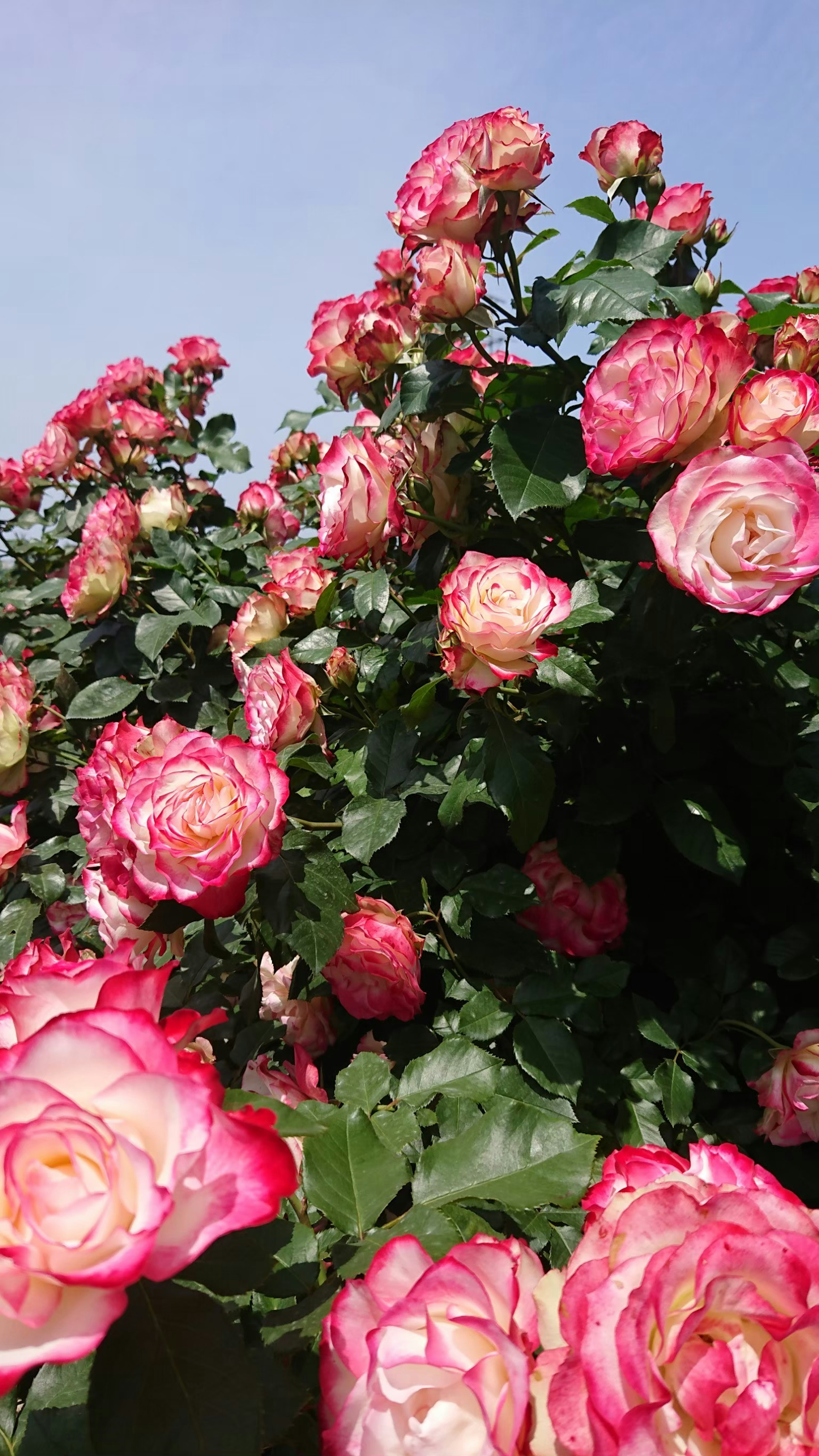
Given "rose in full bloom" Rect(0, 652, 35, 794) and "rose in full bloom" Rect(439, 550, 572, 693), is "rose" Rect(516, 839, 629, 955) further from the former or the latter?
"rose in full bloom" Rect(0, 652, 35, 794)

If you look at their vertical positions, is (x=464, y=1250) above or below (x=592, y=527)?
below

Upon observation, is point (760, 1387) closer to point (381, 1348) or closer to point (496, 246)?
point (381, 1348)

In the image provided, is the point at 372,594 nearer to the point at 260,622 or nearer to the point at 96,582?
the point at 260,622

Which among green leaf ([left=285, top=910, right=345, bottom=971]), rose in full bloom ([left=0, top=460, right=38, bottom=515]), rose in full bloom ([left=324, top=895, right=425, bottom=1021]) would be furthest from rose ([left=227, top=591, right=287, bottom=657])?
rose in full bloom ([left=0, top=460, right=38, bottom=515])

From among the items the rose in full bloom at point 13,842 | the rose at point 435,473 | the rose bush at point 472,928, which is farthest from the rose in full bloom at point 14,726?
the rose at point 435,473

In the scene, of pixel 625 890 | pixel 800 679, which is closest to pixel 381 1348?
pixel 625 890

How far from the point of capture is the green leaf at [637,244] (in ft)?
4.04

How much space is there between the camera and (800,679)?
1.32 meters

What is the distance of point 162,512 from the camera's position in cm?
225

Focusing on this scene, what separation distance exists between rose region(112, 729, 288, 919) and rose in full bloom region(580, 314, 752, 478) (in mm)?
529

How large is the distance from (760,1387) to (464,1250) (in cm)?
15

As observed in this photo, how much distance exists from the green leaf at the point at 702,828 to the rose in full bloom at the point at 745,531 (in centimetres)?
36

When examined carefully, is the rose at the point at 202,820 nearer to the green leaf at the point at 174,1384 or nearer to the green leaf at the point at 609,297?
the green leaf at the point at 174,1384

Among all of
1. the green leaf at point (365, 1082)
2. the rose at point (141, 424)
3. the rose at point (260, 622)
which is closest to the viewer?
the green leaf at point (365, 1082)
